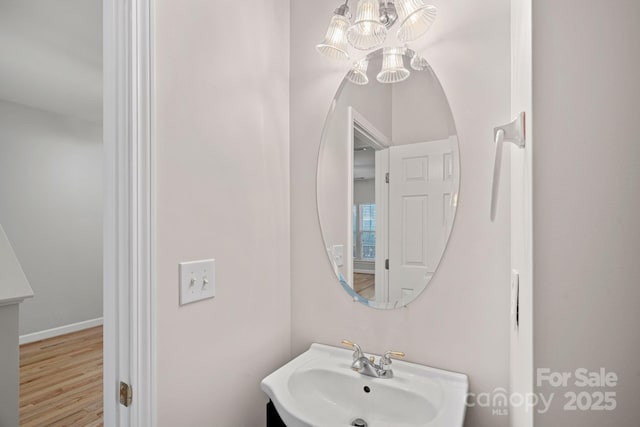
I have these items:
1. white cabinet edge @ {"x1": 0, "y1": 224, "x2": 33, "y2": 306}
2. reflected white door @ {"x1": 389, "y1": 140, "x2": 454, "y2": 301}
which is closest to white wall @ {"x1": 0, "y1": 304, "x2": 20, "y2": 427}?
white cabinet edge @ {"x1": 0, "y1": 224, "x2": 33, "y2": 306}

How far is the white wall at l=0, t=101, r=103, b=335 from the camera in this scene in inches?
133

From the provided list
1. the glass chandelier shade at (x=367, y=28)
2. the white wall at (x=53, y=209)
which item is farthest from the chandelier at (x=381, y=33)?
the white wall at (x=53, y=209)

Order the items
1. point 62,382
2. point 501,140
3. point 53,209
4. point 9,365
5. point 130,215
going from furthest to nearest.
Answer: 1. point 53,209
2. point 62,382
3. point 9,365
4. point 130,215
5. point 501,140

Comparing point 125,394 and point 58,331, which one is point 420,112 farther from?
point 58,331

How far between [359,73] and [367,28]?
183 mm

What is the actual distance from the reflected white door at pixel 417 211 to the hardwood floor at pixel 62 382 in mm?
2326

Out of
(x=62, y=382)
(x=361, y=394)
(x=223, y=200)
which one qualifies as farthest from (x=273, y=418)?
(x=62, y=382)

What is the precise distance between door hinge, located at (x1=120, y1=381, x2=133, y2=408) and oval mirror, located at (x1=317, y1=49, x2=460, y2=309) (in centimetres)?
77

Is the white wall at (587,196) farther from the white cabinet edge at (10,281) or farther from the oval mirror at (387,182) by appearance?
the white cabinet edge at (10,281)

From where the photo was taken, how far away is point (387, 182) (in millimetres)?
1221

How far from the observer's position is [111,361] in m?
0.83

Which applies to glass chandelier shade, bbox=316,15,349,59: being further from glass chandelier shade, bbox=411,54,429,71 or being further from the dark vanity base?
the dark vanity base

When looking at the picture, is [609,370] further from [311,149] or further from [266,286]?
[311,149]

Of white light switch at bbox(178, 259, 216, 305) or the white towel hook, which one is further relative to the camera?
white light switch at bbox(178, 259, 216, 305)
